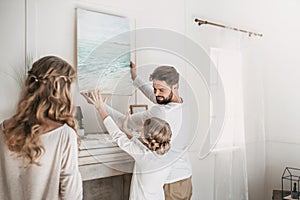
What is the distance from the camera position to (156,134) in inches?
92.9

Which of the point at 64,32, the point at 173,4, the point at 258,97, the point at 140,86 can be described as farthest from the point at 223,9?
the point at 64,32

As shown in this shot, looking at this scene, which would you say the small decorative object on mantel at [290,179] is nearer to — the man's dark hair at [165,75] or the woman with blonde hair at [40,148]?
the man's dark hair at [165,75]

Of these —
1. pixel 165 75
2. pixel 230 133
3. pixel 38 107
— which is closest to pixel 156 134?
pixel 165 75

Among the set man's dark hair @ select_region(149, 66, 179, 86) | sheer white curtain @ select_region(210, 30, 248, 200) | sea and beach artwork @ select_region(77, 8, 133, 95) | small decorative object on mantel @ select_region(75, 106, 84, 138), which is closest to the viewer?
small decorative object on mantel @ select_region(75, 106, 84, 138)

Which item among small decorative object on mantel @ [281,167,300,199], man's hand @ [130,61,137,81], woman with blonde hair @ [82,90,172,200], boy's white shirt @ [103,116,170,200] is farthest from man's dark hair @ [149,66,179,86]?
small decorative object on mantel @ [281,167,300,199]

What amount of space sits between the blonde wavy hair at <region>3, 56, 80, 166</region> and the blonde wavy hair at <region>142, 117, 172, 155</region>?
566mm

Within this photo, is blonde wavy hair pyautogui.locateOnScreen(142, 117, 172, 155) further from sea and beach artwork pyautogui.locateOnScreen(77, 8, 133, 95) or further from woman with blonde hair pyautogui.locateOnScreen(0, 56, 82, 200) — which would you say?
woman with blonde hair pyautogui.locateOnScreen(0, 56, 82, 200)

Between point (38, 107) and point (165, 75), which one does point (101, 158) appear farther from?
point (165, 75)

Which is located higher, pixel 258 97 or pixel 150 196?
pixel 258 97

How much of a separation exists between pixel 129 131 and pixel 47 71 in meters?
0.69

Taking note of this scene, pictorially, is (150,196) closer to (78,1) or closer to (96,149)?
(96,149)

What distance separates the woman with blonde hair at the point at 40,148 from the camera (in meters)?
1.76

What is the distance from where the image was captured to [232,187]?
327cm

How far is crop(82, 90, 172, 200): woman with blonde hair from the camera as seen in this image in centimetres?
230
